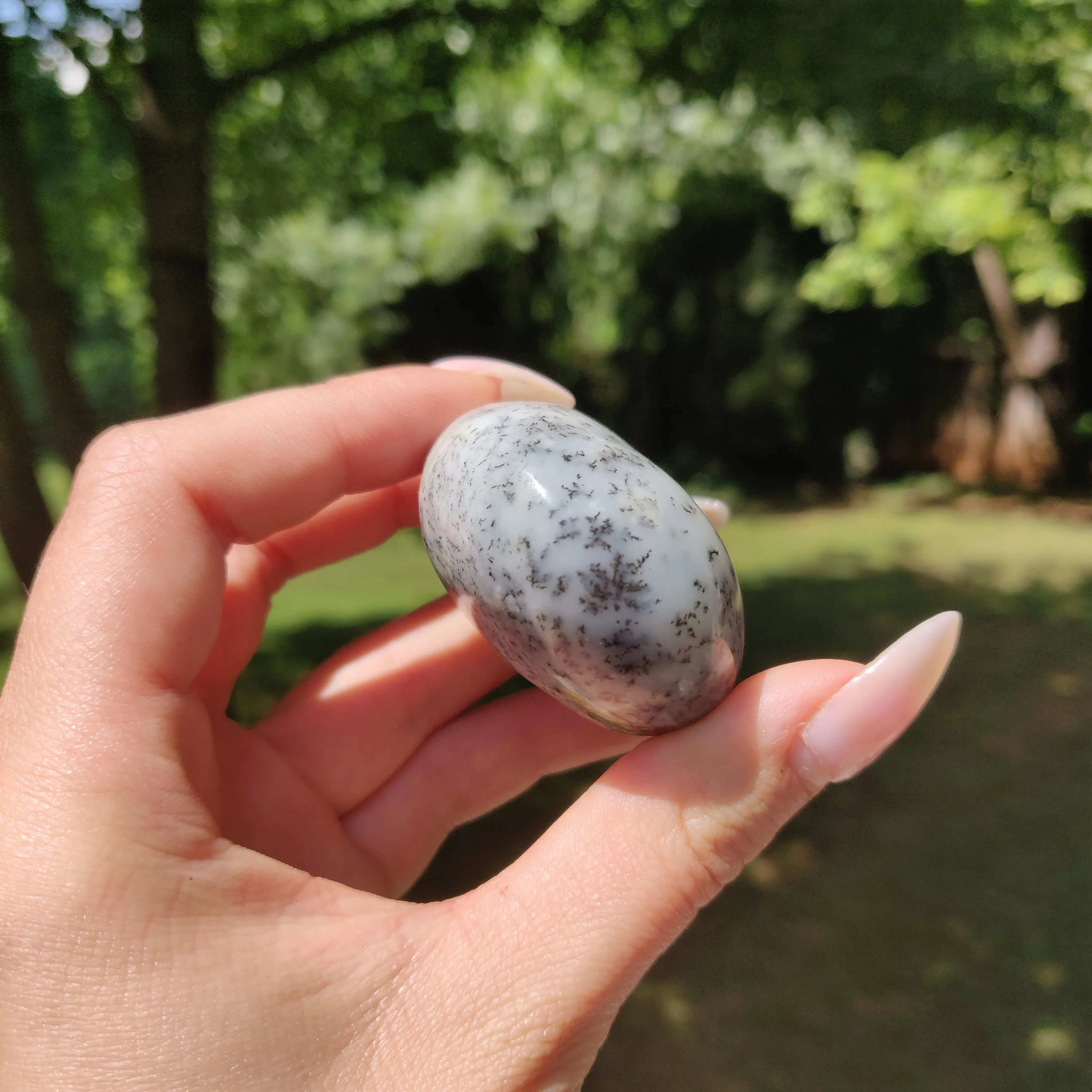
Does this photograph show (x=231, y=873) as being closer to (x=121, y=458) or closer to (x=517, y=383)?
(x=121, y=458)

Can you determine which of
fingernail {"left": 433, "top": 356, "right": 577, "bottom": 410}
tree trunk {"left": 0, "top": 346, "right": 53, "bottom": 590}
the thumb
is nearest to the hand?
the thumb

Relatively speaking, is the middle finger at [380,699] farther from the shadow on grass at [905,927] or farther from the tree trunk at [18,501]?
the shadow on grass at [905,927]

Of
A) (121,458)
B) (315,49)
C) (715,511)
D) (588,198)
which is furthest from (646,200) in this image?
(121,458)

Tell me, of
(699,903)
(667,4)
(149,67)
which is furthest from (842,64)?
(699,903)

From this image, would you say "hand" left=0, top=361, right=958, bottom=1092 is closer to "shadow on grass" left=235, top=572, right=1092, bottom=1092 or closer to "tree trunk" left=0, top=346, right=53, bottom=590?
"tree trunk" left=0, top=346, right=53, bottom=590

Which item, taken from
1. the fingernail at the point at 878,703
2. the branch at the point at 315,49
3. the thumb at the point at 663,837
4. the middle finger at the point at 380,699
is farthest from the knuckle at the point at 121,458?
the branch at the point at 315,49

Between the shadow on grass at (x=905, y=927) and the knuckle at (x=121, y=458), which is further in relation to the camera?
the shadow on grass at (x=905, y=927)
